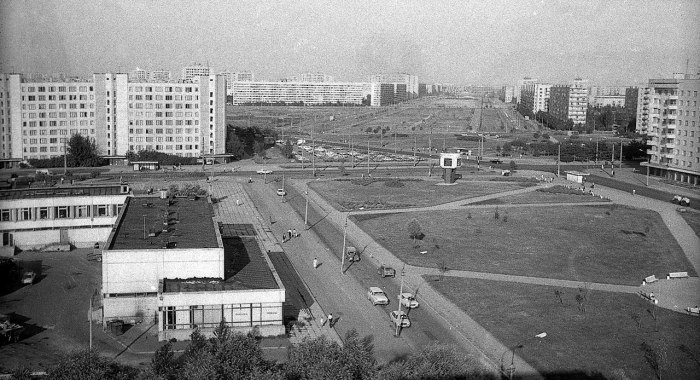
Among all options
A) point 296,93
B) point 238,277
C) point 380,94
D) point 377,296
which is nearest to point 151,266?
point 238,277

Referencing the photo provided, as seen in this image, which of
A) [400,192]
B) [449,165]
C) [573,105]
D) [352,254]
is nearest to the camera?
[352,254]

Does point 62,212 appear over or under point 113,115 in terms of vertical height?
under

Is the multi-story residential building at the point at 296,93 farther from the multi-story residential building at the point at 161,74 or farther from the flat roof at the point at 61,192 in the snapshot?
the flat roof at the point at 61,192

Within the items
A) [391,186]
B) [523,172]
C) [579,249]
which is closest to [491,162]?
[523,172]

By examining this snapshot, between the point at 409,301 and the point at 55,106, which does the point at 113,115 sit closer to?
the point at 55,106

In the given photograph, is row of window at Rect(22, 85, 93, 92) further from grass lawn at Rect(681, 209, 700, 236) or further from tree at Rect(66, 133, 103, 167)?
grass lawn at Rect(681, 209, 700, 236)

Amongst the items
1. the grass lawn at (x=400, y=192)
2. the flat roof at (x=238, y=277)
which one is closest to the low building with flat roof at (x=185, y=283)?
the flat roof at (x=238, y=277)

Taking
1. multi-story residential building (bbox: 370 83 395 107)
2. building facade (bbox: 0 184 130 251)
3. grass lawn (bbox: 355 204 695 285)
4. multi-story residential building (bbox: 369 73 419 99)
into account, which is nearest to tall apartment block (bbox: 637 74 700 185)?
grass lawn (bbox: 355 204 695 285)

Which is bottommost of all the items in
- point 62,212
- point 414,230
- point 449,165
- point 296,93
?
point 414,230
